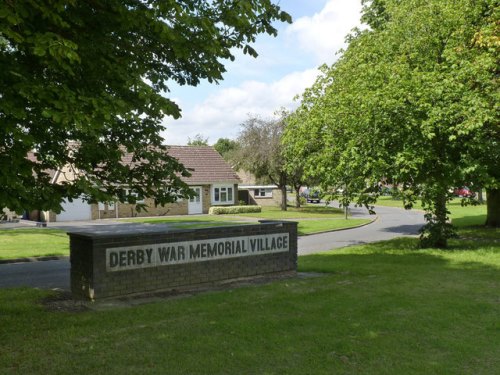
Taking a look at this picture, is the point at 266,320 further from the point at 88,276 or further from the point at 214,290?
the point at 88,276

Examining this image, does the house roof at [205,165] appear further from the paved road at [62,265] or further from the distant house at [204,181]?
the paved road at [62,265]

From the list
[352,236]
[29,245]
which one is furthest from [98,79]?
[352,236]

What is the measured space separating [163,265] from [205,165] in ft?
116

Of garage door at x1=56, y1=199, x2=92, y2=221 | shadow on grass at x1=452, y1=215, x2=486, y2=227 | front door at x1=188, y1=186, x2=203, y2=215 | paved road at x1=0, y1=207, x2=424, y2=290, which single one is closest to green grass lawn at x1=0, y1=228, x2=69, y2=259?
paved road at x1=0, y1=207, x2=424, y2=290

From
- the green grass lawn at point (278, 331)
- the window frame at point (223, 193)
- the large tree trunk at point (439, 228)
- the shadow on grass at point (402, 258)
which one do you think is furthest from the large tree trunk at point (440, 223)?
the window frame at point (223, 193)

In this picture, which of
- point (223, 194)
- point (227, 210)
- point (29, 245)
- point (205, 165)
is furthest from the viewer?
point (205, 165)

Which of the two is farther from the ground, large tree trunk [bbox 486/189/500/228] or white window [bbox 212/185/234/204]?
white window [bbox 212/185/234/204]

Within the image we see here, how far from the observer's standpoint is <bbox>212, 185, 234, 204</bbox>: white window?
44.2 m

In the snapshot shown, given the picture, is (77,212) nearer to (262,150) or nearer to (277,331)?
(262,150)

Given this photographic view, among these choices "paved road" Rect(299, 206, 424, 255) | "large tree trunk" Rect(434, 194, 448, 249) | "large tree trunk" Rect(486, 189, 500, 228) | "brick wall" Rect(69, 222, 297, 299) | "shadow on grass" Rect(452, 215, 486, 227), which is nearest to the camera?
"brick wall" Rect(69, 222, 297, 299)

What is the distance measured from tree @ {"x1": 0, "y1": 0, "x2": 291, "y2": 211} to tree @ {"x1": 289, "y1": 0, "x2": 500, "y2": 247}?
7.42 metres

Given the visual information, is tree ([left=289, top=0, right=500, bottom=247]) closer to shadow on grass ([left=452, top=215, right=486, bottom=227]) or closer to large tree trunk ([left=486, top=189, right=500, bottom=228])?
large tree trunk ([left=486, top=189, right=500, bottom=228])

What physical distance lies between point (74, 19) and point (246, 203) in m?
45.5

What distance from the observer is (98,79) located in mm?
6316
